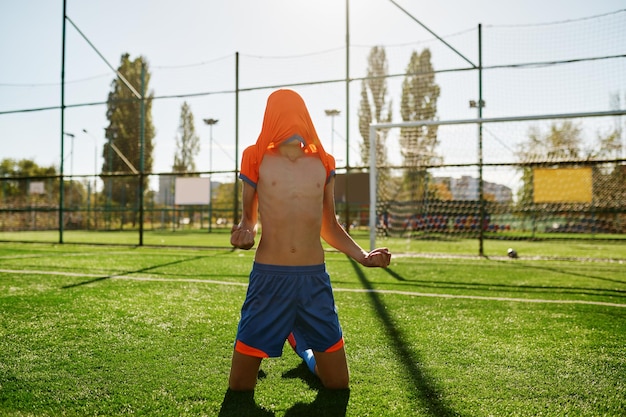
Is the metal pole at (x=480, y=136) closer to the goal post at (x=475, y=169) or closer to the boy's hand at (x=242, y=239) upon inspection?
the goal post at (x=475, y=169)

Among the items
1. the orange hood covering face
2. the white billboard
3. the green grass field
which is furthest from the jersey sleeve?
the white billboard

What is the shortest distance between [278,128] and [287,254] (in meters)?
0.70

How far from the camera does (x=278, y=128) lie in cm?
253

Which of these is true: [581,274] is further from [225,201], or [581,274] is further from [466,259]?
[225,201]

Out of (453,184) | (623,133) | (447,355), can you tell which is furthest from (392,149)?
(447,355)

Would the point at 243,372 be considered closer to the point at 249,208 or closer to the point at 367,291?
the point at 249,208

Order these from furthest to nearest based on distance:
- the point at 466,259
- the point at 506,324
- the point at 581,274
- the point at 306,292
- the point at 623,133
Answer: the point at 623,133 < the point at 466,259 < the point at 581,274 < the point at 506,324 < the point at 306,292

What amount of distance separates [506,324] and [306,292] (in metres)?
2.49

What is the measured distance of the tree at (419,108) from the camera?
12.1 metres

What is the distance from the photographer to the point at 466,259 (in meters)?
9.86

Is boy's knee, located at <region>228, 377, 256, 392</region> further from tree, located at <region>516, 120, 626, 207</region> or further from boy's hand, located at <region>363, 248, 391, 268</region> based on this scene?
tree, located at <region>516, 120, 626, 207</region>

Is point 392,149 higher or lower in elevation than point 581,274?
higher

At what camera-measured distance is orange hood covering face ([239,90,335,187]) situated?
252 cm

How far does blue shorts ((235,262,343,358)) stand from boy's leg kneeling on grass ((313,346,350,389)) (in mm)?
42
